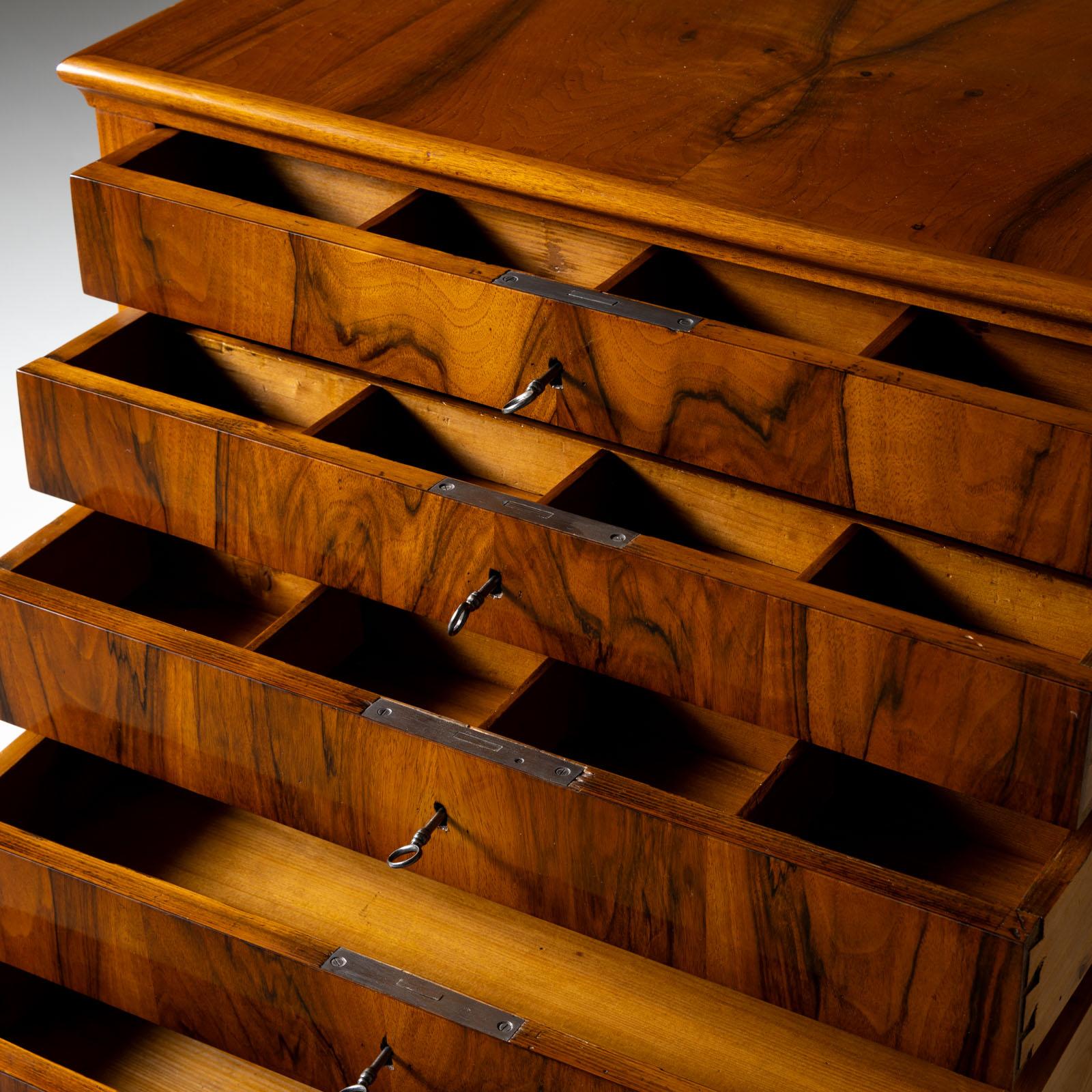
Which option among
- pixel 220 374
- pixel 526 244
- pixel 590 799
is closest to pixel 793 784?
pixel 590 799

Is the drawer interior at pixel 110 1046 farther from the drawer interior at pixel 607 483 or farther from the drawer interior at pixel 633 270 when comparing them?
the drawer interior at pixel 633 270

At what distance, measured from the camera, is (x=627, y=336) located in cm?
94

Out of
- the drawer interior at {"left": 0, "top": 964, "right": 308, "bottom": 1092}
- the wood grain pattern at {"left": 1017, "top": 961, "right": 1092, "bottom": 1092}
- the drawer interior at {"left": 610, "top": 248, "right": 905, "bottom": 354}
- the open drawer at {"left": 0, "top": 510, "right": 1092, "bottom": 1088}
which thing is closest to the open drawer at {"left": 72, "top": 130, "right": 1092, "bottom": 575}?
the drawer interior at {"left": 610, "top": 248, "right": 905, "bottom": 354}

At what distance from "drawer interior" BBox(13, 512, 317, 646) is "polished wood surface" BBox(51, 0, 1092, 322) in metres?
0.25

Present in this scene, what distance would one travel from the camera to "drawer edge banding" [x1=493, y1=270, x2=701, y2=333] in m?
0.93

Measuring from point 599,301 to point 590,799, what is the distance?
0.24 m

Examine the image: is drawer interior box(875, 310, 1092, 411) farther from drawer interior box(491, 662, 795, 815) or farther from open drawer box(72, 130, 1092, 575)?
drawer interior box(491, 662, 795, 815)

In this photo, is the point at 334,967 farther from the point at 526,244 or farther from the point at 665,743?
the point at 526,244

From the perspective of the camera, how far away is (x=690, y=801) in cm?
87

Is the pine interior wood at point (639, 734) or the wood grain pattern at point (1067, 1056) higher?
the pine interior wood at point (639, 734)

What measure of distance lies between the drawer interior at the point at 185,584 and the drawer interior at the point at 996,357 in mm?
392

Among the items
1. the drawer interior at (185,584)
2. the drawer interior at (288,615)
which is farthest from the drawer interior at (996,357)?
the drawer interior at (185,584)

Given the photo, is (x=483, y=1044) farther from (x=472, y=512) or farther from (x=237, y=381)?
(x=237, y=381)

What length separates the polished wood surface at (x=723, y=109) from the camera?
0.93 m
